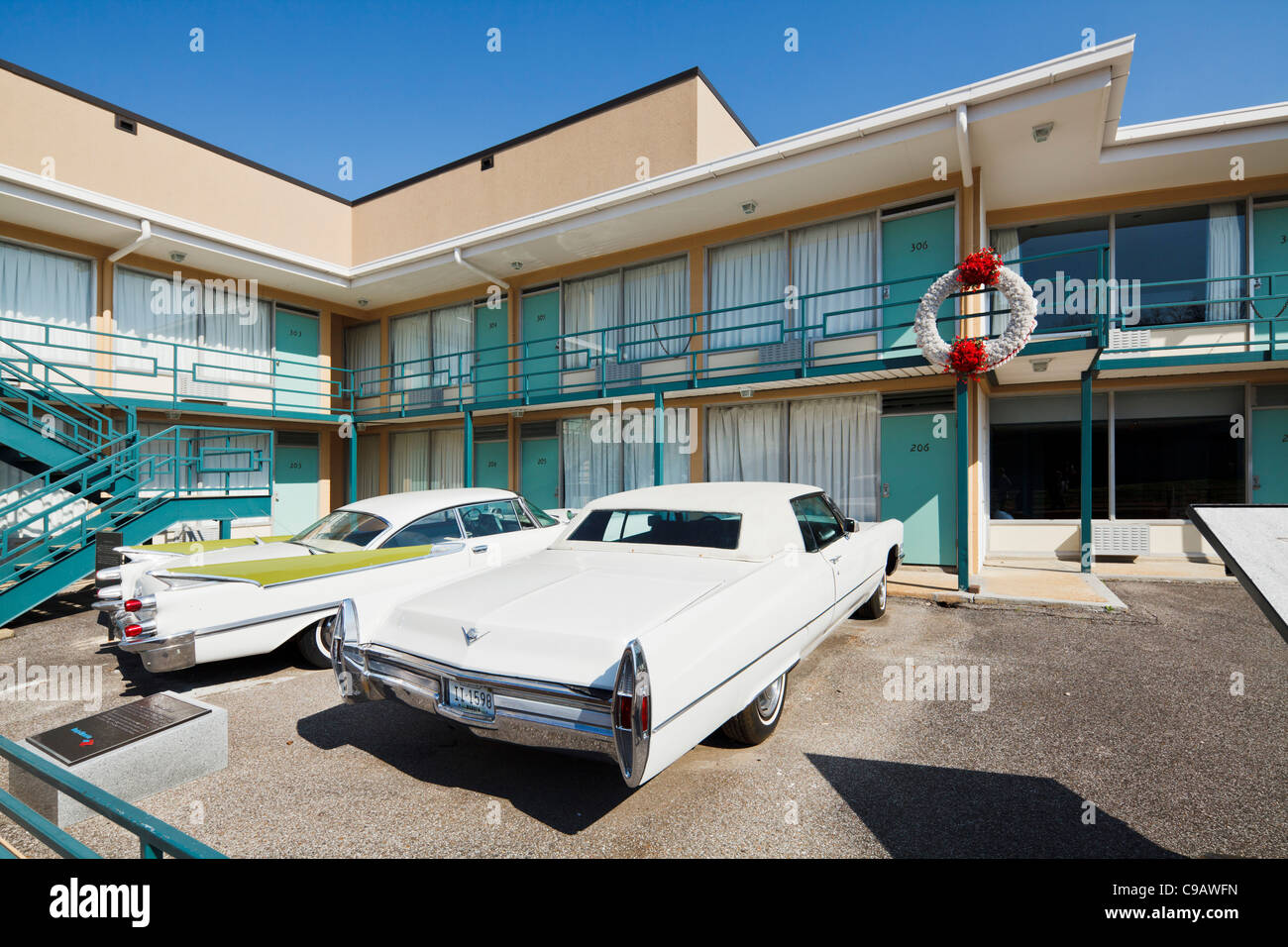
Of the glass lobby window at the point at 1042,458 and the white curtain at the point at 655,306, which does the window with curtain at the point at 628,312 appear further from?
the glass lobby window at the point at 1042,458

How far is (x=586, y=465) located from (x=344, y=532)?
20.5ft

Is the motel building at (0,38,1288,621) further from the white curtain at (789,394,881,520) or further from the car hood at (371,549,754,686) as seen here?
the car hood at (371,549,754,686)

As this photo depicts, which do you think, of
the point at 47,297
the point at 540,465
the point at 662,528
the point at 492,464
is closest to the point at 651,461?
the point at 540,465

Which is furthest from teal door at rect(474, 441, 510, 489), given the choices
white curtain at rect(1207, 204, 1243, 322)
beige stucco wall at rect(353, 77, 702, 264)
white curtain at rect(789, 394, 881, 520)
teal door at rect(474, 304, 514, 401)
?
white curtain at rect(1207, 204, 1243, 322)

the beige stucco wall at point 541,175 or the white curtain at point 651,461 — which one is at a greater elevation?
the beige stucco wall at point 541,175

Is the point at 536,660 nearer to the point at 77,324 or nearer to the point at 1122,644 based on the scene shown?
the point at 1122,644

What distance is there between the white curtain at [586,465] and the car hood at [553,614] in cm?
758

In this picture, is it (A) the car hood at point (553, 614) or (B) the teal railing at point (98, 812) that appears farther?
(A) the car hood at point (553, 614)

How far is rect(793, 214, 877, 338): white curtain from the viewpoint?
31.4 feet

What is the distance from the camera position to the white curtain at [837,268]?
9.59m

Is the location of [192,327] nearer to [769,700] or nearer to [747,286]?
[747,286]

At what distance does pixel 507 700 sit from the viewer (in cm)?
283

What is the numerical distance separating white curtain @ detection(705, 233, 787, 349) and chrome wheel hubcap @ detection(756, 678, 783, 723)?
282 inches

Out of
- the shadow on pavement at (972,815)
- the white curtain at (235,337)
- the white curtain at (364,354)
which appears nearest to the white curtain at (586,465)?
the white curtain at (235,337)
